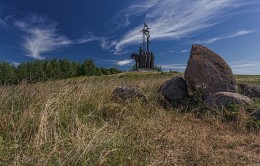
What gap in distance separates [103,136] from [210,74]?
6.10 meters

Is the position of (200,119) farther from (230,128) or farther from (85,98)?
(85,98)

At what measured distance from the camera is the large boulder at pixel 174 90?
27.3 ft

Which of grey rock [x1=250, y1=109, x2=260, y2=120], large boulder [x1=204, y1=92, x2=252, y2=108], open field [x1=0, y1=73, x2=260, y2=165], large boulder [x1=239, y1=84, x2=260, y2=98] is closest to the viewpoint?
open field [x1=0, y1=73, x2=260, y2=165]

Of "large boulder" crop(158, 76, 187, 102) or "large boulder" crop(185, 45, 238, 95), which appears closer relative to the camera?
"large boulder" crop(158, 76, 187, 102)

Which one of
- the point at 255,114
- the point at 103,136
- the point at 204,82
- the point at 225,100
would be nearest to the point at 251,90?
the point at 204,82

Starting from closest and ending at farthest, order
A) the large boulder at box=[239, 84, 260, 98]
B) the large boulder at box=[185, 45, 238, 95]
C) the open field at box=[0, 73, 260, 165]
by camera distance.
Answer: the open field at box=[0, 73, 260, 165] → the large boulder at box=[185, 45, 238, 95] → the large boulder at box=[239, 84, 260, 98]

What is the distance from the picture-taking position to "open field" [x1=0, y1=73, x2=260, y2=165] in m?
3.07

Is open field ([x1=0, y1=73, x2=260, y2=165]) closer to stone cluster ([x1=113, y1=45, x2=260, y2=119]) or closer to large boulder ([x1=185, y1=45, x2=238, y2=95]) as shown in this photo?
stone cluster ([x1=113, y1=45, x2=260, y2=119])

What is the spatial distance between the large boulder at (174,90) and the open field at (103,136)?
1823 mm

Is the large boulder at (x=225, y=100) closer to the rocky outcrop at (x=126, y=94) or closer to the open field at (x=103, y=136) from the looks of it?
the open field at (x=103, y=136)

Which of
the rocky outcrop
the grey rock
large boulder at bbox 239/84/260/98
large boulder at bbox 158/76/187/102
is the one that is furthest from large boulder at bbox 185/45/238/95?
the grey rock

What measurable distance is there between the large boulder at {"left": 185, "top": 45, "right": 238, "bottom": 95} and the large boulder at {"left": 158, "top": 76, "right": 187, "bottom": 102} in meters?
0.30

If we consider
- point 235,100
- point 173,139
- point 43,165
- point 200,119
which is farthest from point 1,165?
point 235,100

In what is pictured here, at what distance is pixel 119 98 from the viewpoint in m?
6.91
